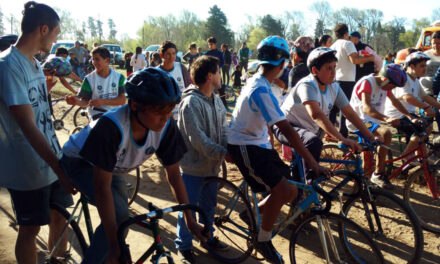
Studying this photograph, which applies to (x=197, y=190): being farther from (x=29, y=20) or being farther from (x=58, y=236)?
(x=29, y=20)

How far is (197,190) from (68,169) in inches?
59.8

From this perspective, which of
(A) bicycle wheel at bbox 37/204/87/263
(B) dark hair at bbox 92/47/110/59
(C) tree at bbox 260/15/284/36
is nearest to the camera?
(A) bicycle wheel at bbox 37/204/87/263

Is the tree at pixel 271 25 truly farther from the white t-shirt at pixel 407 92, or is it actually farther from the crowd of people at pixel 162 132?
the crowd of people at pixel 162 132

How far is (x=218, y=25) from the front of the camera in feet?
198

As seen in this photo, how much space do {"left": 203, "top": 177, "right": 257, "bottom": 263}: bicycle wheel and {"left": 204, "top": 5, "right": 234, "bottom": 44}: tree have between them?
58203 millimetres

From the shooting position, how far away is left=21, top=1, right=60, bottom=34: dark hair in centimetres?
239

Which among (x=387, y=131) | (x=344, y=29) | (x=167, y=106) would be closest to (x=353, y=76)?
(x=344, y=29)

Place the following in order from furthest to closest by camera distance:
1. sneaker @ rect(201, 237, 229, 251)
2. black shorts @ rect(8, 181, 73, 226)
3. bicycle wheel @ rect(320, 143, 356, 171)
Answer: bicycle wheel @ rect(320, 143, 356, 171) → sneaker @ rect(201, 237, 229, 251) → black shorts @ rect(8, 181, 73, 226)

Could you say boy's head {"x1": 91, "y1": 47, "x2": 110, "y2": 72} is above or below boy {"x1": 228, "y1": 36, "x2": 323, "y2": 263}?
above

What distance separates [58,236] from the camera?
2857 mm

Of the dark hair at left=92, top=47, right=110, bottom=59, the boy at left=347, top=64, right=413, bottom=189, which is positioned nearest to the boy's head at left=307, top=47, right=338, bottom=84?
the boy at left=347, top=64, right=413, bottom=189

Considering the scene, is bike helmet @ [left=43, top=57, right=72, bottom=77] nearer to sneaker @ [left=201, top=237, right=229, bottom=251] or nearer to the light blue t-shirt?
the light blue t-shirt

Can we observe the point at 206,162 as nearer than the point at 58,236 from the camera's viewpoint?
No

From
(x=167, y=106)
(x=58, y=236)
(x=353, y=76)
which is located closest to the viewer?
(x=167, y=106)
